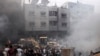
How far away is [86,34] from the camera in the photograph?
10.2 metres

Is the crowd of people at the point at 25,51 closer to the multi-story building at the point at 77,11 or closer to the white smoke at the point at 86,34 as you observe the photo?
the white smoke at the point at 86,34

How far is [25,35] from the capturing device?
34.7 feet

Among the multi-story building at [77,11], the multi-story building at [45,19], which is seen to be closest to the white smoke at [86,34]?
the multi-story building at [77,11]

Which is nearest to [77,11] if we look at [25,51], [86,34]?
[86,34]

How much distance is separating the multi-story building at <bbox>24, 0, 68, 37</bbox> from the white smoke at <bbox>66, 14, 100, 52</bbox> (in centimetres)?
47

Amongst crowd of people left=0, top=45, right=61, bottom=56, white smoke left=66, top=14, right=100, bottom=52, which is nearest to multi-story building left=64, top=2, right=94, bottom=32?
white smoke left=66, top=14, right=100, bottom=52

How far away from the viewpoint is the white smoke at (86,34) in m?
10.0

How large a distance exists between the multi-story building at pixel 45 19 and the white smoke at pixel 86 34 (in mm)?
470

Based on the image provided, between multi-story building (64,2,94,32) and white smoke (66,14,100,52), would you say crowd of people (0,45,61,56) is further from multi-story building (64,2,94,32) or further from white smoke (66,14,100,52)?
multi-story building (64,2,94,32)

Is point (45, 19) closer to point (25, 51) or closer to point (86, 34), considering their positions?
point (86, 34)

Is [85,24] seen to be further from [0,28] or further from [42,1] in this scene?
[0,28]

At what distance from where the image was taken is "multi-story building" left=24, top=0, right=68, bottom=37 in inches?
421

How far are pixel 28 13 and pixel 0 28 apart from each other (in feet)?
3.53

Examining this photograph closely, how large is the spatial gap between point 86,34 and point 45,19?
1.54 metres
